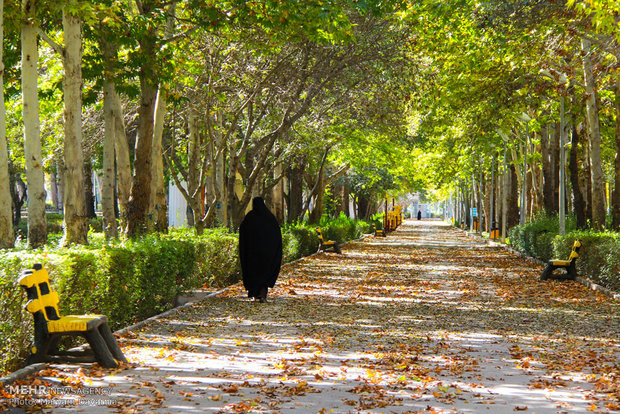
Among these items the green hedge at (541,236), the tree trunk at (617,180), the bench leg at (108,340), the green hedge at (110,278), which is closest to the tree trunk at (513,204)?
the green hedge at (541,236)

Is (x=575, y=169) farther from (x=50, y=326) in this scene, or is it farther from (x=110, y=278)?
(x=50, y=326)

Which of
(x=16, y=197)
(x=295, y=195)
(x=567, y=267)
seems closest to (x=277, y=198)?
(x=295, y=195)

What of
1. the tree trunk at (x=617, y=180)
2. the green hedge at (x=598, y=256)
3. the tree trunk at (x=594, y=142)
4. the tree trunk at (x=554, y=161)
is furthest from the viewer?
the tree trunk at (x=554, y=161)

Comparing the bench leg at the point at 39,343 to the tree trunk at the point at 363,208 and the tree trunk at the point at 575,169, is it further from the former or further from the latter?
the tree trunk at the point at 363,208

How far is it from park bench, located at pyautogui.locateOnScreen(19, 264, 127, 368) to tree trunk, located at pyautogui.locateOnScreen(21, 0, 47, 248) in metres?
3.99

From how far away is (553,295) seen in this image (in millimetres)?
14773

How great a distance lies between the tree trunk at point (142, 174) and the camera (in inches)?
550

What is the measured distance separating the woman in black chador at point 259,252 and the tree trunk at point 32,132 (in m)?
3.56

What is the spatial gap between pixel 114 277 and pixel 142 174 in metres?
4.97

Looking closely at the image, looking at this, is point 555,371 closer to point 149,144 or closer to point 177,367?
point 177,367

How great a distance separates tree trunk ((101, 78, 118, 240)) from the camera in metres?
13.9

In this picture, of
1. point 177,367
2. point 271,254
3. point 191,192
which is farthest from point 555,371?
point 191,192

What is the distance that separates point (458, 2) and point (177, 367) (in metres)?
10.9

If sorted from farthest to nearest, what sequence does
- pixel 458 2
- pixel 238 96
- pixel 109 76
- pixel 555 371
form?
pixel 238 96, pixel 458 2, pixel 109 76, pixel 555 371
